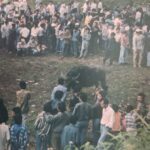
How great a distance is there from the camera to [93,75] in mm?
13656

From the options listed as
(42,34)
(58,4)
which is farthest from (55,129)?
(58,4)

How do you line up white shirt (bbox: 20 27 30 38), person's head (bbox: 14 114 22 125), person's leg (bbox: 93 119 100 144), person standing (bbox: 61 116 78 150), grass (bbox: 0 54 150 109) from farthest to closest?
white shirt (bbox: 20 27 30 38)
grass (bbox: 0 54 150 109)
person's leg (bbox: 93 119 100 144)
person standing (bbox: 61 116 78 150)
person's head (bbox: 14 114 22 125)

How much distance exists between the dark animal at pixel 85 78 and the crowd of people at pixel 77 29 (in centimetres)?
176

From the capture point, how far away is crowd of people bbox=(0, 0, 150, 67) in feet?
51.5

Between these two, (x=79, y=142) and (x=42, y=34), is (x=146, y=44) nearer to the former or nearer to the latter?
(x=42, y=34)

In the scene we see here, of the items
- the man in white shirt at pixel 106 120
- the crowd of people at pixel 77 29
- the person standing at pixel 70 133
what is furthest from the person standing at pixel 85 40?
the person standing at pixel 70 133

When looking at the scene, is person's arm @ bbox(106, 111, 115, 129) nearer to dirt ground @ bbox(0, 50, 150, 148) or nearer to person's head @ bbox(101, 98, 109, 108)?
person's head @ bbox(101, 98, 109, 108)

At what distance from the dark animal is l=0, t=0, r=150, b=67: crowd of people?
5.79 ft

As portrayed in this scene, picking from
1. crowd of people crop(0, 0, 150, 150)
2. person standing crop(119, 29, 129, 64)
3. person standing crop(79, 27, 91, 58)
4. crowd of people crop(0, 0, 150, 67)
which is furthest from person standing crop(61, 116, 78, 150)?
person standing crop(79, 27, 91, 58)

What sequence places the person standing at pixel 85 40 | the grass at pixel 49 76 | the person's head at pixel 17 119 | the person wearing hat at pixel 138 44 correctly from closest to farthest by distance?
the person's head at pixel 17 119
the grass at pixel 49 76
the person wearing hat at pixel 138 44
the person standing at pixel 85 40

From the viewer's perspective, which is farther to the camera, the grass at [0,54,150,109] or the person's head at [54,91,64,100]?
the grass at [0,54,150,109]

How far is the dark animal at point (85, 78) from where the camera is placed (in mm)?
13078

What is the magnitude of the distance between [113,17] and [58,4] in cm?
202

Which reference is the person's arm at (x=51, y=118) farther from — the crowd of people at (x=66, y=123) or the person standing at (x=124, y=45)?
the person standing at (x=124, y=45)
